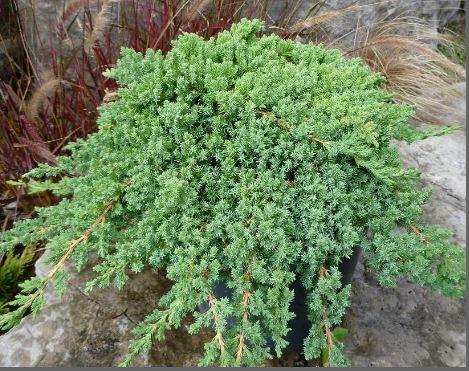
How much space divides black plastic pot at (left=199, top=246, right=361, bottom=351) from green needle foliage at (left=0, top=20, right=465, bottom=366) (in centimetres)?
14

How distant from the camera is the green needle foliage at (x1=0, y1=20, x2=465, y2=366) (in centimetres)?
140

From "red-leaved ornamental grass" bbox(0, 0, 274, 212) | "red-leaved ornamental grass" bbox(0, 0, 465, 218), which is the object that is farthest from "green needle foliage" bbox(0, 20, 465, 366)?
"red-leaved ornamental grass" bbox(0, 0, 274, 212)

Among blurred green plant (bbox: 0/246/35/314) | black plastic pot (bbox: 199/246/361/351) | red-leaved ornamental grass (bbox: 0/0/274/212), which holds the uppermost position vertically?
red-leaved ornamental grass (bbox: 0/0/274/212)

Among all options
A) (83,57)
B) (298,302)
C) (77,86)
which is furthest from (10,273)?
(298,302)

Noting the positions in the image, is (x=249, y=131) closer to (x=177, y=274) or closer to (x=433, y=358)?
(x=177, y=274)

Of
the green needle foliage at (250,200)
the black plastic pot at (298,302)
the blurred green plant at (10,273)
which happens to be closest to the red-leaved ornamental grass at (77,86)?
the blurred green plant at (10,273)

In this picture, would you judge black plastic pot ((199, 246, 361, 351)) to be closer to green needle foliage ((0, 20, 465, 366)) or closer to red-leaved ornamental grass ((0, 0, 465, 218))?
green needle foliage ((0, 20, 465, 366))

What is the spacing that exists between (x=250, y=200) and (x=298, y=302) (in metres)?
0.48

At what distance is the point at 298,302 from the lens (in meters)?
1.69

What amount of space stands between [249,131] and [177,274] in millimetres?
461

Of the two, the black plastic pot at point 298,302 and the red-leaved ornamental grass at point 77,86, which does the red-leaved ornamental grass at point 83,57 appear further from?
the black plastic pot at point 298,302

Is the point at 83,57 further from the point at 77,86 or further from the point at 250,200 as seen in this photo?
the point at 250,200

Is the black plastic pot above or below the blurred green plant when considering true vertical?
A: above

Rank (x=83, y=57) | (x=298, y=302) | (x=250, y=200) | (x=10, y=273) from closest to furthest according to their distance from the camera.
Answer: (x=250, y=200), (x=298, y=302), (x=10, y=273), (x=83, y=57)
